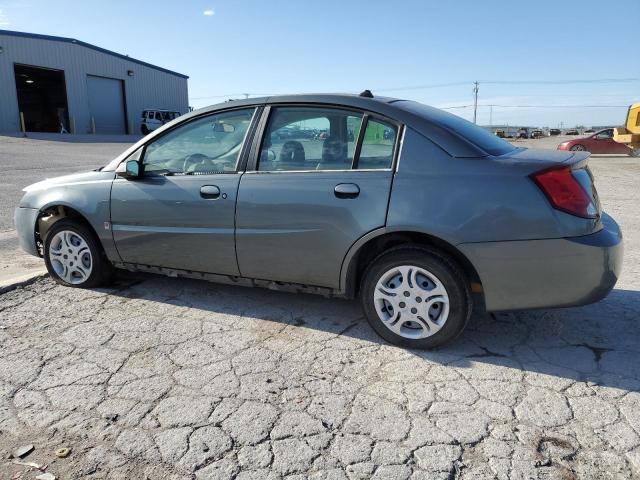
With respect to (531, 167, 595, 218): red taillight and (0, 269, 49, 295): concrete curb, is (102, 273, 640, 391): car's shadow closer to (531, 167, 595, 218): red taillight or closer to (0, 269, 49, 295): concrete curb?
(0, 269, 49, 295): concrete curb

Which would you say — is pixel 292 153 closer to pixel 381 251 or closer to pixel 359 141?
pixel 359 141

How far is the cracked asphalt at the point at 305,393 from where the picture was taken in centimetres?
217

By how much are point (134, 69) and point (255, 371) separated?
130 ft

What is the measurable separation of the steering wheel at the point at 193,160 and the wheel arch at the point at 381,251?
4.73 ft

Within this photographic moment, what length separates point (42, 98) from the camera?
39.6 m

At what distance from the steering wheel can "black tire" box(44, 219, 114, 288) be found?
1.10 metres

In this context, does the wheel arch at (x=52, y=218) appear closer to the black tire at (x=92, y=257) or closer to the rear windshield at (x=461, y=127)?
the black tire at (x=92, y=257)

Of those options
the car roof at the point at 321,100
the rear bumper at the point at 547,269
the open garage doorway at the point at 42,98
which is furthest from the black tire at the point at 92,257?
the open garage doorway at the point at 42,98

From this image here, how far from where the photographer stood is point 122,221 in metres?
4.01

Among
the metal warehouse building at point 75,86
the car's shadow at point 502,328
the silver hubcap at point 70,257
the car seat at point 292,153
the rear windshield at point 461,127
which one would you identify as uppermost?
the metal warehouse building at point 75,86

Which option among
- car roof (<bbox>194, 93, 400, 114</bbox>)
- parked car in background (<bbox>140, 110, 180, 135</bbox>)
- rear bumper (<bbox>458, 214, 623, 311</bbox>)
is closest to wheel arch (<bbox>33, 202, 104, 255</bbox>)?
car roof (<bbox>194, 93, 400, 114</bbox>)

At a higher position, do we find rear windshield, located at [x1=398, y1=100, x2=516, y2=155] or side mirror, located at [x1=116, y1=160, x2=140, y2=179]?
rear windshield, located at [x1=398, y1=100, x2=516, y2=155]

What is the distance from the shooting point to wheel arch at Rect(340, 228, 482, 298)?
121 inches

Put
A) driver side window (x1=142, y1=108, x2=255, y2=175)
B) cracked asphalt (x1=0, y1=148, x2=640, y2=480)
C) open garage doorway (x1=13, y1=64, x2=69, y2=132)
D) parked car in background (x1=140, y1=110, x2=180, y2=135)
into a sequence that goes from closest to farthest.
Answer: cracked asphalt (x1=0, y1=148, x2=640, y2=480) → driver side window (x1=142, y1=108, x2=255, y2=175) → open garage doorway (x1=13, y1=64, x2=69, y2=132) → parked car in background (x1=140, y1=110, x2=180, y2=135)
